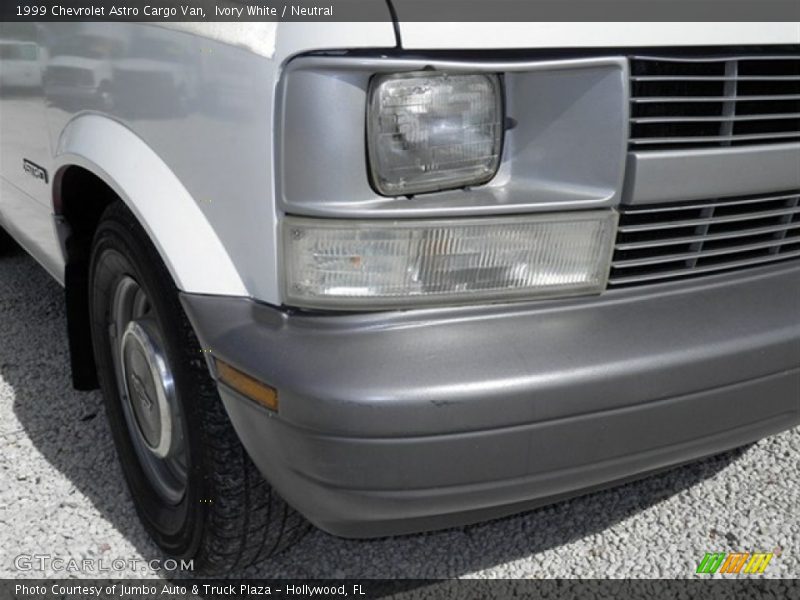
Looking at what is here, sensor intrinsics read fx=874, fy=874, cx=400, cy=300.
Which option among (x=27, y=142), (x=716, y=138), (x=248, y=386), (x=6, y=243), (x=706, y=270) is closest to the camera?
(x=248, y=386)

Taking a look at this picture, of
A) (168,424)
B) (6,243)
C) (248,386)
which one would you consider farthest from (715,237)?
(6,243)

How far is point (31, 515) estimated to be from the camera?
2529mm

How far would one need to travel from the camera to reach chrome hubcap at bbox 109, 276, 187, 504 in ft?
6.99

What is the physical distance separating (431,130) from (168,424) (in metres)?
1.05

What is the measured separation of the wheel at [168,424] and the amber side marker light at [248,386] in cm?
18

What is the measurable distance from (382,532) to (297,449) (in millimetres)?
294

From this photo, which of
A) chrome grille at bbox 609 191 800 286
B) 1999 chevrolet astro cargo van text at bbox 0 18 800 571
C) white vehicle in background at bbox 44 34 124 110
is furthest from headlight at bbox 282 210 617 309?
white vehicle in background at bbox 44 34 124 110

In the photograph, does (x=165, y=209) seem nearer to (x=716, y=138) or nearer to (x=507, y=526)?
(x=716, y=138)

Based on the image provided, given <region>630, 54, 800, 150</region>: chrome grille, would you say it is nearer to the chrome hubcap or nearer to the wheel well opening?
the chrome hubcap

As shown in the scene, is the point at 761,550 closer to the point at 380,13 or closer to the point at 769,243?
the point at 769,243

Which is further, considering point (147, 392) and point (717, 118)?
point (147, 392)

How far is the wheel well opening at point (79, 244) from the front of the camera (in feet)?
8.11

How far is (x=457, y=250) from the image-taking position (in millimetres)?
1637

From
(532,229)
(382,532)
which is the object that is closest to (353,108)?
(532,229)
